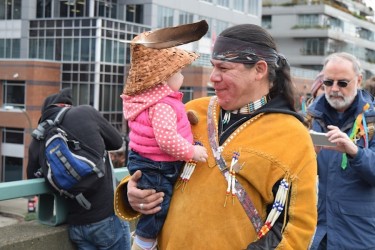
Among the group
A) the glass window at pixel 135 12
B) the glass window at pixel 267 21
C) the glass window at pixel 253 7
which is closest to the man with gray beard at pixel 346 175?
the glass window at pixel 135 12

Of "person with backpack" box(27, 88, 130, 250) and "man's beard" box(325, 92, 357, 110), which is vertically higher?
"man's beard" box(325, 92, 357, 110)

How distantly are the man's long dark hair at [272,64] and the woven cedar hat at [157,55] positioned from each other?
19 cm

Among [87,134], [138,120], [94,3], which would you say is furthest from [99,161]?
[94,3]

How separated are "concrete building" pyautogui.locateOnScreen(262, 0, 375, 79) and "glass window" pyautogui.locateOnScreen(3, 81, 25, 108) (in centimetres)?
3419

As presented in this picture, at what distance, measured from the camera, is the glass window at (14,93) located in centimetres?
3447

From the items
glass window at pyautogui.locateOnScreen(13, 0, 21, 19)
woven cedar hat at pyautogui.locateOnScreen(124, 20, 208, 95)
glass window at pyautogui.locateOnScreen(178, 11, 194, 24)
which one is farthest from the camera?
glass window at pyautogui.locateOnScreen(178, 11, 194, 24)

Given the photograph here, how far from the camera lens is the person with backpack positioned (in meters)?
3.52

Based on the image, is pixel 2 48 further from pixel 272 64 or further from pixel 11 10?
pixel 272 64

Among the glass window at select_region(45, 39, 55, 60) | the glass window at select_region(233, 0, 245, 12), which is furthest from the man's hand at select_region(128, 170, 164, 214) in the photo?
the glass window at select_region(233, 0, 245, 12)

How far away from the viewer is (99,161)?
3.53m

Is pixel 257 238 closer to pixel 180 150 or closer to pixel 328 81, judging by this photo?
pixel 180 150

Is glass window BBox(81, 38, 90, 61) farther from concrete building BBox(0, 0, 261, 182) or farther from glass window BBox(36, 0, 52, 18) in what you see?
glass window BBox(36, 0, 52, 18)

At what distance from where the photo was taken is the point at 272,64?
2.55 meters

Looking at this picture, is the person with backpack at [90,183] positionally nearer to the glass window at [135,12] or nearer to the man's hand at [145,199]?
the man's hand at [145,199]
